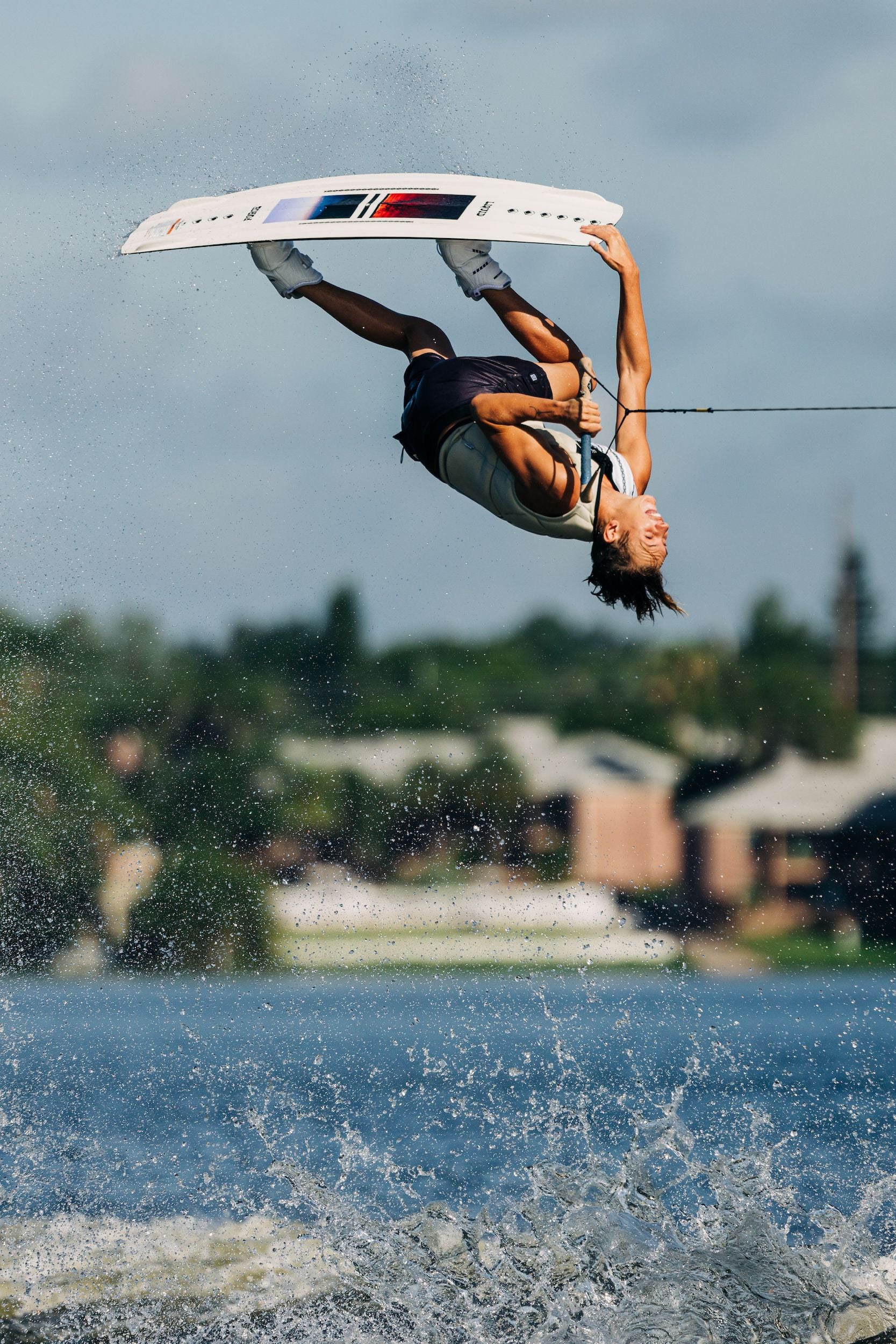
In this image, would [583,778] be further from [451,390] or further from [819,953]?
[451,390]

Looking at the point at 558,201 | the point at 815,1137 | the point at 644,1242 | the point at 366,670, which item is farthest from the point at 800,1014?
the point at 366,670

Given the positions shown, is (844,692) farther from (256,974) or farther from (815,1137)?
(815,1137)

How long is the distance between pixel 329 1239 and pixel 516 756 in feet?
182

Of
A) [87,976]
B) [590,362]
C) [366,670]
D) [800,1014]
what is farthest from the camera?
[366,670]

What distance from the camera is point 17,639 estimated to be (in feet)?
187

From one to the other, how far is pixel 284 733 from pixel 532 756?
9.82 m

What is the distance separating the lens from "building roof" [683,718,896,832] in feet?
200

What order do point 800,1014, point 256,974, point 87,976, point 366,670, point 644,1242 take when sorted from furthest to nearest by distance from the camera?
1. point 366,670
2. point 87,976
3. point 256,974
4. point 800,1014
5. point 644,1242

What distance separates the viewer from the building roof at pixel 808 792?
60.9 m

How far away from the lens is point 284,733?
64.0 metres

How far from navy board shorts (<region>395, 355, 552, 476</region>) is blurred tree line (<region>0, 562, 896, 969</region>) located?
46172 mm

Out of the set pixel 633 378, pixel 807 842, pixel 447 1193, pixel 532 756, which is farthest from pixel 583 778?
pixel 633 378

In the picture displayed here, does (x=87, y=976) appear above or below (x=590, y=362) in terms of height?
below

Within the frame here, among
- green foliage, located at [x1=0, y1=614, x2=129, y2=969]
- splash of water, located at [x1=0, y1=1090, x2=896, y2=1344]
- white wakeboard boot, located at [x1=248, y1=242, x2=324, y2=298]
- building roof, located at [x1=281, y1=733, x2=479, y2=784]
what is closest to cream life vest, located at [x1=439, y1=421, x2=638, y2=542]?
white wakeboard boot, located at [x1=248, y1=242, x2=324, y2=298]
